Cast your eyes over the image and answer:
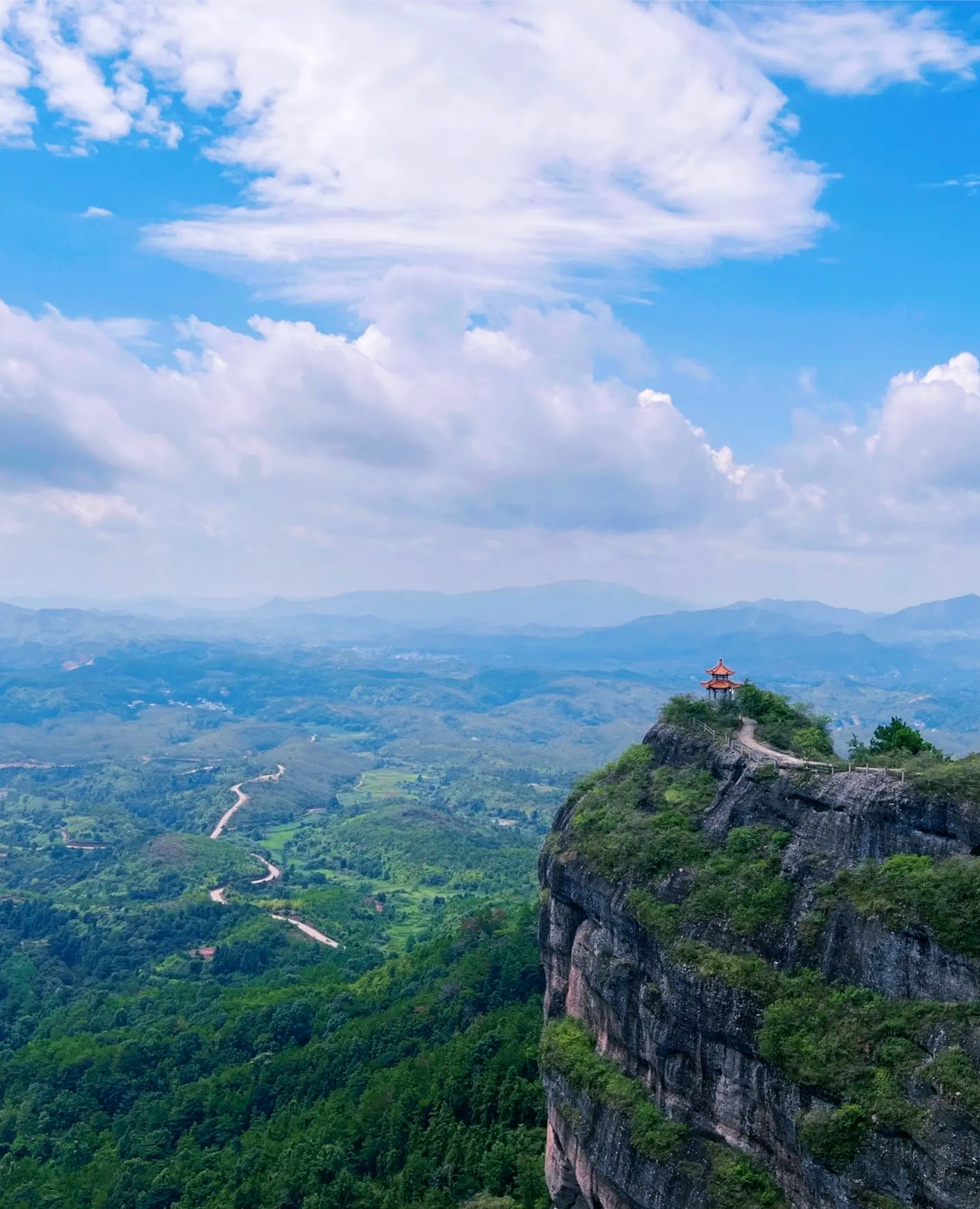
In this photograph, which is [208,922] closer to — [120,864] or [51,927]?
[51,927]

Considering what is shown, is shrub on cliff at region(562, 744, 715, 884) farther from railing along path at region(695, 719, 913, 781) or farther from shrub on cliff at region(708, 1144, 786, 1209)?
shrub on cliff at region(708, 1144, 786, 1209)

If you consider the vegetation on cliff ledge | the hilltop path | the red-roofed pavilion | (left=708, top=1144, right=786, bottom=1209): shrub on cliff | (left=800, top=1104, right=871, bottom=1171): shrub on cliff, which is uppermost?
the red-roofed pavilion

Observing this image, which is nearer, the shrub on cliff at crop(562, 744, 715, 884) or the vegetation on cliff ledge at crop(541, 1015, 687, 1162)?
the vegetation on cliff ledge at crop(541, 1015, 687, 1162)

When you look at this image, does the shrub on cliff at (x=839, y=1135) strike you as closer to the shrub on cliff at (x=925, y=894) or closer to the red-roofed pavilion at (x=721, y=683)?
the shrub on cliff at (x=925, y=894)

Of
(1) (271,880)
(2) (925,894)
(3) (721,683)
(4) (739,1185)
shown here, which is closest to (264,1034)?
(3) (721,683)

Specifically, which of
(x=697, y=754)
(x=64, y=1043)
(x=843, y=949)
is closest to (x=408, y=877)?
(x=64, y=1043)

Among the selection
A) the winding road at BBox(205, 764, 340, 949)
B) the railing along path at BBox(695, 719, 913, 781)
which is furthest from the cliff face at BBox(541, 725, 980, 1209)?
the winding road at BBox(205, 764, 340, 949)

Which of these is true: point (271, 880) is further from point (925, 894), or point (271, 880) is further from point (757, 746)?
point (925, 894)

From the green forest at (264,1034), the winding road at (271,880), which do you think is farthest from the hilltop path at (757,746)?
the winding road at (271,880)

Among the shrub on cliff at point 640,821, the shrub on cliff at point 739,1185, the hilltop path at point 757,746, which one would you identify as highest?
the hilltop path at point 757,746
